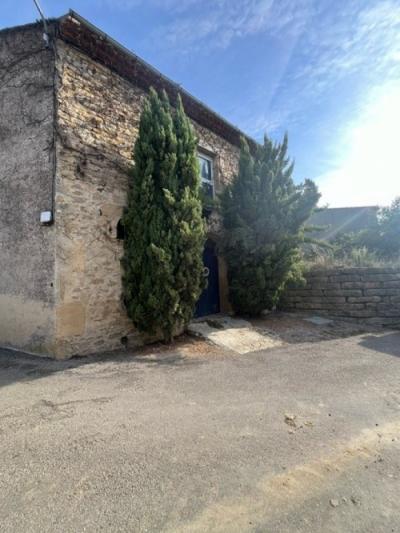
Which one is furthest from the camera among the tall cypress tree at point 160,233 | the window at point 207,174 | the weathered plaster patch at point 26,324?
the window at point 207,174

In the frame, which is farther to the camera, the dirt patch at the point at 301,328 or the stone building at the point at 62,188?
the dirt patch at the point at 301,328

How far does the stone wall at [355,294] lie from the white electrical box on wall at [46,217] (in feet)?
23.8

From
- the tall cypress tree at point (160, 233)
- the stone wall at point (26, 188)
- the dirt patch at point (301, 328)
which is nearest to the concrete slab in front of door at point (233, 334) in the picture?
the dirt patch at point (301, 328)

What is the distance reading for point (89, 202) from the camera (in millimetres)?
5852

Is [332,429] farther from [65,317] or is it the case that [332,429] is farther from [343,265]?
[343,265]

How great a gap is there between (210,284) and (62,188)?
472cm

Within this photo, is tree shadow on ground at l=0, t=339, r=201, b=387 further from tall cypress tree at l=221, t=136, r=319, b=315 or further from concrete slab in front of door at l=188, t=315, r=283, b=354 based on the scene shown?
tall cypress tree at l=221, t=136, r=319, b=315

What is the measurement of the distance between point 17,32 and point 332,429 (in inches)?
354

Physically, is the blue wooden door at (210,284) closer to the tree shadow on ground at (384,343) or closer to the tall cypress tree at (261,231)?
the tall cypress tree at (261,231)

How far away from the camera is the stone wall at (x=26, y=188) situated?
18.0ft

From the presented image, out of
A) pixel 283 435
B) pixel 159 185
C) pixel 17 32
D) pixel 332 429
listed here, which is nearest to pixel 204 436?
pixel 283 435

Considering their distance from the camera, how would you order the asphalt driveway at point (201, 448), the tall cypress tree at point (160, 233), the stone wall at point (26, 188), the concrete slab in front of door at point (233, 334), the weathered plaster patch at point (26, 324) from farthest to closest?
1. the concrete slab in front of door at point (233, 334)
2. the tall cypress tree at point (160, 233)
3. the stone wall at point (26, 188)
4. the weathered plaster patch at point (26, 324)
5. the asphalt driveway at point (201, 448)

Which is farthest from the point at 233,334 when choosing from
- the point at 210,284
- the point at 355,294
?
the point at 355,294

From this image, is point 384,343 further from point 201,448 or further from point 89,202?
point 89,202
